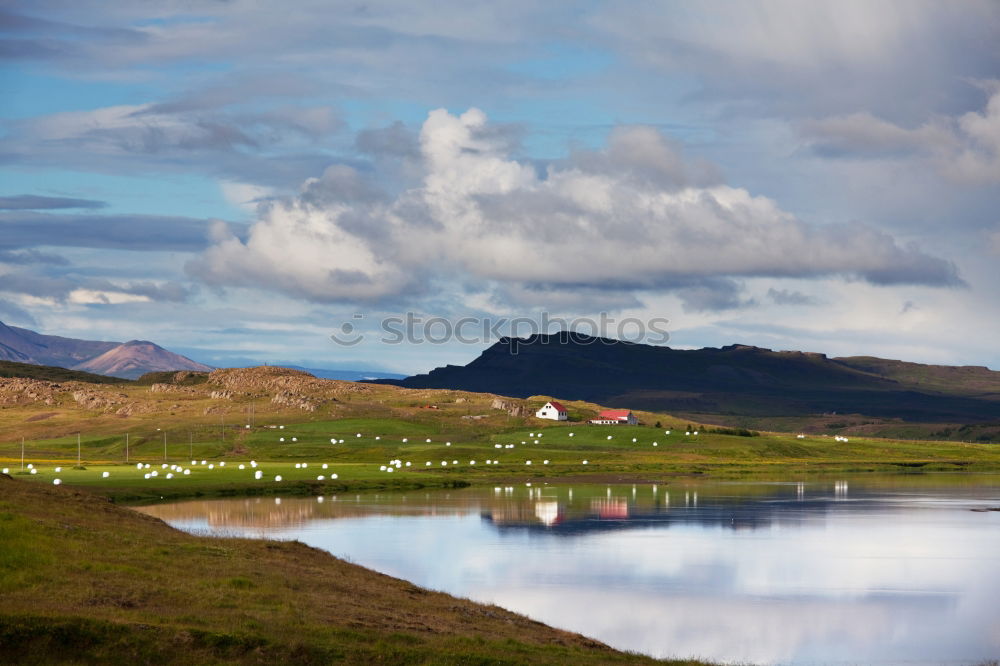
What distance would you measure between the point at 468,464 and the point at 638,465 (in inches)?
818

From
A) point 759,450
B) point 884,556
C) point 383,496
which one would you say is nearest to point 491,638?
point 884,556

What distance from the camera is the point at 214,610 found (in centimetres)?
2880

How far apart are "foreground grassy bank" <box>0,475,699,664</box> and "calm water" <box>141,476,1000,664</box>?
6.56 meters

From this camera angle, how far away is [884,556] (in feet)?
197

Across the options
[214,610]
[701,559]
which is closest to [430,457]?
[701,559]

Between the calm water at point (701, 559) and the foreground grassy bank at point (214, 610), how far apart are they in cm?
656

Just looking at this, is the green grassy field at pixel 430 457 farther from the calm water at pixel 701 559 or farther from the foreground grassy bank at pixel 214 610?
the foreground grassy bank at pixel 214 610

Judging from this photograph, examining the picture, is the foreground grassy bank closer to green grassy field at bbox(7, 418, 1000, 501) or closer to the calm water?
the calm water

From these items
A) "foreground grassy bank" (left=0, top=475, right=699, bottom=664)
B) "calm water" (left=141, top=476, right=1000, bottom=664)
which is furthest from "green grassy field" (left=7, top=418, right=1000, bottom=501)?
"foreground grassy bank" (left=0, top=475, right=699, bottom=664)

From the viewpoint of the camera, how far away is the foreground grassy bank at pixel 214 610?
2442cm

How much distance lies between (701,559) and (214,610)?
34204mm

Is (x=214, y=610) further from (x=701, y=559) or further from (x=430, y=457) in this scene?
(x=430, y=457)

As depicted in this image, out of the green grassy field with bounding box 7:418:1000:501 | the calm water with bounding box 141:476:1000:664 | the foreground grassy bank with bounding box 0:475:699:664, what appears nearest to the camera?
the foreground grassy bank with bounding box 0:475:699:664

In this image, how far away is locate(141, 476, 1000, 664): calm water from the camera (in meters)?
38.8
